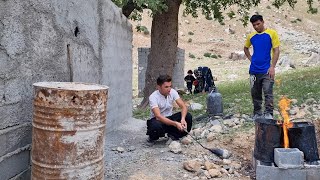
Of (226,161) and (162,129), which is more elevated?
(162,129)

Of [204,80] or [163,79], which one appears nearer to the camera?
[163,79]

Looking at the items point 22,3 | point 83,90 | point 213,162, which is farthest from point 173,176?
point 22,3

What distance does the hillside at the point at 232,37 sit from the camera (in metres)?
30.2

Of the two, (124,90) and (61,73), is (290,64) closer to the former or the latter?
(124,90)

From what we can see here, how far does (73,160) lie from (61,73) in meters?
1.33

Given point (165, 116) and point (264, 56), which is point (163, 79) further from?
point (264, 56)

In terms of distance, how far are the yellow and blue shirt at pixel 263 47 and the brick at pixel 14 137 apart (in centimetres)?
361

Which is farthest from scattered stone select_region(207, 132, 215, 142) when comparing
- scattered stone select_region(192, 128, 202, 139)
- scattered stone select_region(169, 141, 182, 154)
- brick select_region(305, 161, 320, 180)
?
brick select_region(305, 161, 320, 180)

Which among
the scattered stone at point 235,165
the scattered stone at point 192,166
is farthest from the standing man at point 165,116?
the scattered stone at point 235,165

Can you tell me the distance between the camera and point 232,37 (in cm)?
4016

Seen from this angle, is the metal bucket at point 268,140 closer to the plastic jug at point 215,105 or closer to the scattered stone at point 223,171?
the scattered stone at point 223,171

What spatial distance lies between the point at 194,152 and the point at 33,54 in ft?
8.16

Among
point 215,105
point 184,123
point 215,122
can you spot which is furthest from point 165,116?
point 215,105

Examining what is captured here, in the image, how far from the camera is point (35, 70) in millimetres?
3684
